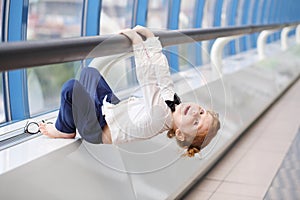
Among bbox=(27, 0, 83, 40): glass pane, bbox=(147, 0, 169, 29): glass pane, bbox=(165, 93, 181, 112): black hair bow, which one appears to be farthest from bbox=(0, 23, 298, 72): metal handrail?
bbox=(147, 0, 169, 29): glass pane

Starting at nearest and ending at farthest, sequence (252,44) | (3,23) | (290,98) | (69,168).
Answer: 1. (69,168)
2. (3,23)
3. (290,98)
4. (252,44)

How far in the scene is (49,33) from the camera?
4.63 metres

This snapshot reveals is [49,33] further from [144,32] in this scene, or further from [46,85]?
[144,32]

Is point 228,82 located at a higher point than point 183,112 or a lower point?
lower

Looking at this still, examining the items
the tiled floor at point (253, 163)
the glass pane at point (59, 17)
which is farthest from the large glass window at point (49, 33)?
the tiled floor at point (253, 163)

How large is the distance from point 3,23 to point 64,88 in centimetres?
115

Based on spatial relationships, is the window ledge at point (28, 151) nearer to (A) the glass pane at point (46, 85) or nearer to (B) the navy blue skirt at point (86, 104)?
(B) the navy blue skirt at point (86, 104)

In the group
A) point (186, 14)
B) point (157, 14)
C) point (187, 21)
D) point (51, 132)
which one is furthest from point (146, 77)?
point (187, 21)

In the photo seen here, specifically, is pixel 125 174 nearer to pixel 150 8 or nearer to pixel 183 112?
pixel 183 112

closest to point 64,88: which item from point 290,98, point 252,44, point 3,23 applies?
point 3,23

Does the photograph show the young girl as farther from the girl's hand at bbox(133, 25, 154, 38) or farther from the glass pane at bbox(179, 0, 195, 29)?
the glass pane at bbox(179, 0, 195, 29)

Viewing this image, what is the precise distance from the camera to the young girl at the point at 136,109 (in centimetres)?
232

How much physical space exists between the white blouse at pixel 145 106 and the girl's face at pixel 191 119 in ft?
0.14

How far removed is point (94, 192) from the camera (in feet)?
7.92
